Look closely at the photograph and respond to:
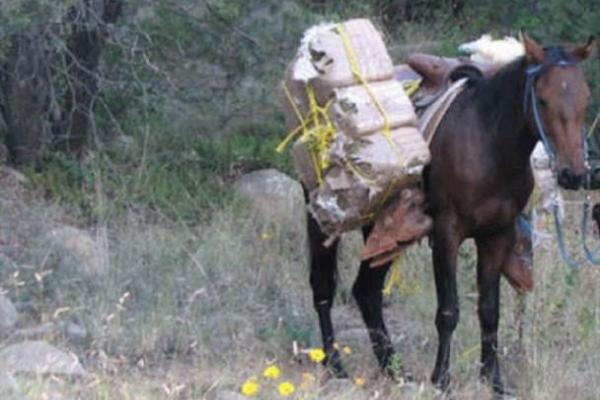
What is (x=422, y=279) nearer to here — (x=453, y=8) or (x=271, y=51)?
(x=271, y=51)

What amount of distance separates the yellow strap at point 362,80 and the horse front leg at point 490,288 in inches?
31.5

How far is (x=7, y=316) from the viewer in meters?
8.19

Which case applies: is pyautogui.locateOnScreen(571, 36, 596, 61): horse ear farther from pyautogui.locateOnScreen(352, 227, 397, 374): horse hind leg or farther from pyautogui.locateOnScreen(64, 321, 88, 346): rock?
pyautogui.locateOnScreen(64, 321, 88, 346): rock

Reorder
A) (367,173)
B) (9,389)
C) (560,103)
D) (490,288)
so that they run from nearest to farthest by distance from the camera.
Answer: (9,389) < (560,103) < (367,173) < (490,288)

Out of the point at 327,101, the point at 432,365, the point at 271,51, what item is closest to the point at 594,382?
the point at 432,365

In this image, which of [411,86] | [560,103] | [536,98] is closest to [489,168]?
[536,98]

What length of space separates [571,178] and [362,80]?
124 cm

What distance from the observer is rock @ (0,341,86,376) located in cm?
678

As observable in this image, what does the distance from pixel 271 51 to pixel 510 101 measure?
4.22 metres

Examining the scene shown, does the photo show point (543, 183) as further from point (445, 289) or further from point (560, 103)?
point (560, 103)

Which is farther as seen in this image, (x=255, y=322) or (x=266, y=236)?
(x=266, y=236)

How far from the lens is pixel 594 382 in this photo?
735 centimetres

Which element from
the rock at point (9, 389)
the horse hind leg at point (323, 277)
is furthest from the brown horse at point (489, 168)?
the rock at point (9, 389)

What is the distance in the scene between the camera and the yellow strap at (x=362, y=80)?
23.7 ft
